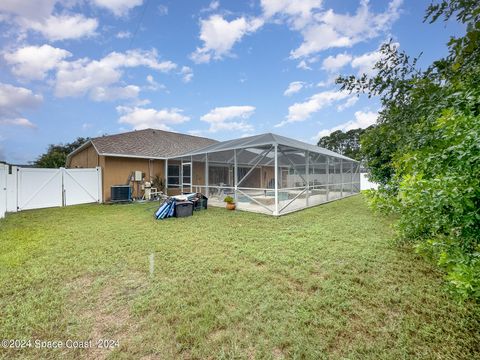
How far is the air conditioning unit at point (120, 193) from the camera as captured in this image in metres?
11.1

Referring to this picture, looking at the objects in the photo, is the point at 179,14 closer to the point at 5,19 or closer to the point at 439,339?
the point at 5,19

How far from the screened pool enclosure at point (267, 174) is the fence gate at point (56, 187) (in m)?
3.94

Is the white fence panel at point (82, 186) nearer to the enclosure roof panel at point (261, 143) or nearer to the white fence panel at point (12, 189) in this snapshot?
the white fence panel at point (12, 189)

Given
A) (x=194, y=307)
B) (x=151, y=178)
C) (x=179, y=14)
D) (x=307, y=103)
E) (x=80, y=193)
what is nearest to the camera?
(x=194, y=307)

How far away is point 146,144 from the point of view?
13.8 metres

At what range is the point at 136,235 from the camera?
552 cm

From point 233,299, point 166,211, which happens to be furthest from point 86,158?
→ point 233,299

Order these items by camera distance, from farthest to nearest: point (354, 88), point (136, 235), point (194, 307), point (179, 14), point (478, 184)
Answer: point (179, 14)
point (136, 235)
point (194, 307)
point (354, 88)
point (478, 184)

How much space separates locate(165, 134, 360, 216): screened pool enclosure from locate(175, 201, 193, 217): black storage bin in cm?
218

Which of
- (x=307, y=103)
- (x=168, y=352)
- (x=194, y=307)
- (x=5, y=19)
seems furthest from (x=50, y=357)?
(x=307, y=103)

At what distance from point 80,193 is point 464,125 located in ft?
44.5

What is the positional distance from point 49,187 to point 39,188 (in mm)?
354

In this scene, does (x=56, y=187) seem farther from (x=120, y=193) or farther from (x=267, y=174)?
(x=267, y=174)

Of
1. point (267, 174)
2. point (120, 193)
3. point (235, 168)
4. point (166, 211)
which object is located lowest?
point (166, 211)
